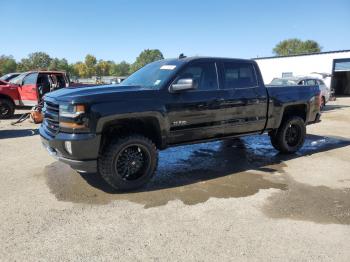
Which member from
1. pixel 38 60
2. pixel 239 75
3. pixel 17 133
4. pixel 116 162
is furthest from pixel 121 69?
pixel 116 162

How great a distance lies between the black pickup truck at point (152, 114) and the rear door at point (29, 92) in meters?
8.77

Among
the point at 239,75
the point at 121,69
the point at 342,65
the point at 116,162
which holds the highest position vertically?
the point at 121,69

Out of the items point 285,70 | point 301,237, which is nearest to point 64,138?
point 301,237

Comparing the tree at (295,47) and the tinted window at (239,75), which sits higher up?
the tree at (295,47)

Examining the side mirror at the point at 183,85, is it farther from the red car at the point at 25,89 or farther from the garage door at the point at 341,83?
the garage door at the point at 341,83

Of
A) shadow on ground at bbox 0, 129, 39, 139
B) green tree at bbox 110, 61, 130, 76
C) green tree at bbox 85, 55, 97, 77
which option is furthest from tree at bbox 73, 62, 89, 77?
shadow on ground at bbox 0, 129, 39, 139

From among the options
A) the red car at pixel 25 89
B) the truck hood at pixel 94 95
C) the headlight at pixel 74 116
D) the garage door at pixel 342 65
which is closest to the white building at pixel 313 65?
the garage door at pixel 342 65

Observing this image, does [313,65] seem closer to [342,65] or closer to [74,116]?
[342,65]

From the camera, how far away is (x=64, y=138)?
187 inches

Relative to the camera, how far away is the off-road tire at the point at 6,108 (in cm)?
1356

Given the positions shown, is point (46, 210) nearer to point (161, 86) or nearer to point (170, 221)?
point (170, 221)

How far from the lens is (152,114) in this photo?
5.20 m

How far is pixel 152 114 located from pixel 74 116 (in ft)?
3.69

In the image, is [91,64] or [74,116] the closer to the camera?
[74,116]
